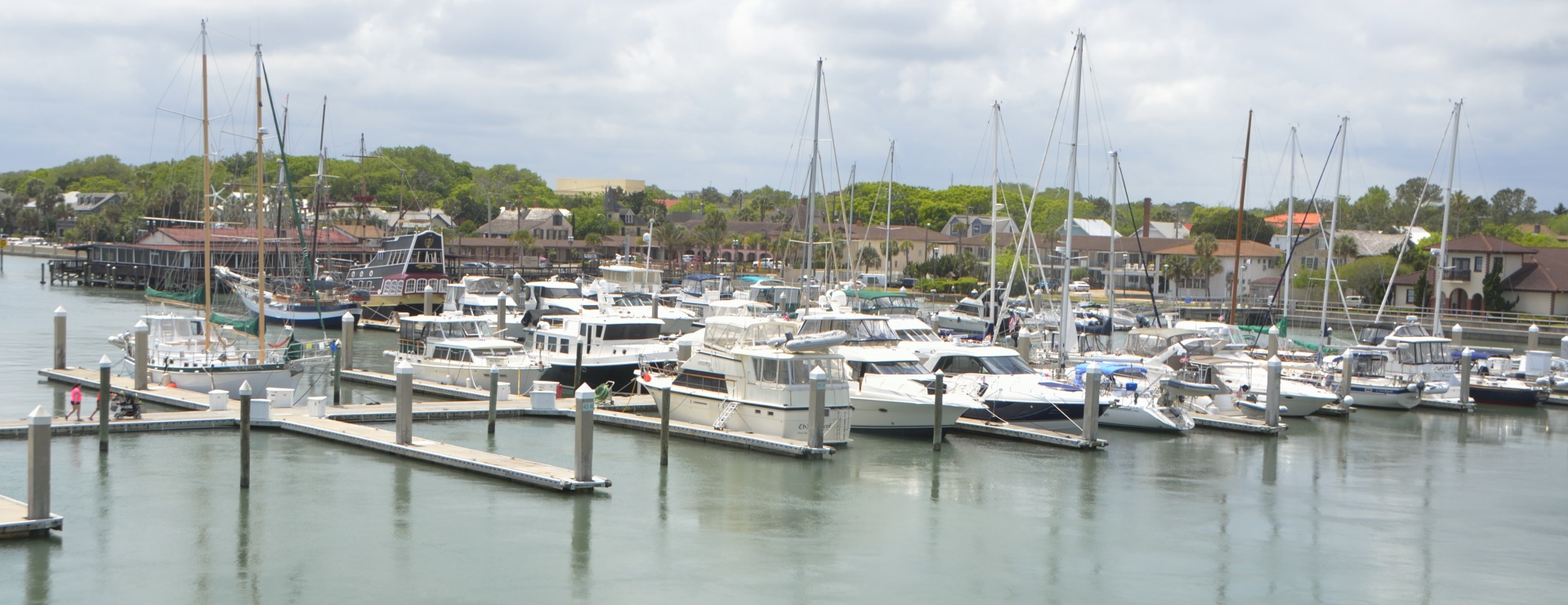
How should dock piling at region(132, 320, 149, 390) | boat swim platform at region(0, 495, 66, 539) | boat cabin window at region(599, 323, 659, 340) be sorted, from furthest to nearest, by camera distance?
Answer: boat cabin window at region(599, 323, 659, 340) → dock piling at region(132, 320, 149, 390) → boat swim platform at region(0, 495, 66, 539)

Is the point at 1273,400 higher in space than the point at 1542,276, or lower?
lower

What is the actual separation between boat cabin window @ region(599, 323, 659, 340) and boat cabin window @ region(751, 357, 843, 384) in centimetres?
1036

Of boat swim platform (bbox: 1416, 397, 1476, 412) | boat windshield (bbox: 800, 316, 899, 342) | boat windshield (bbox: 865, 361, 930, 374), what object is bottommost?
boat swim platform (bbox: 1416, 397, 1476, 412)

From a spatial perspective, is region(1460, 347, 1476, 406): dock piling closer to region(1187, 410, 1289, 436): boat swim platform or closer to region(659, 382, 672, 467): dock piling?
region(1187, 410, 1289, 436): boat swim platform

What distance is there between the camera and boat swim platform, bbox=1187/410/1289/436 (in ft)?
114

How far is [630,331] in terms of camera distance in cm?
3947

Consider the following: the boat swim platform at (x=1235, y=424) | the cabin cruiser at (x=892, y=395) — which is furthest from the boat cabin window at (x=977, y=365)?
the boat swim platform at (x=1235, y=424)

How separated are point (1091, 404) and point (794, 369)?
7.41 m

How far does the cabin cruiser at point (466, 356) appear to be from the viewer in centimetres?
3706

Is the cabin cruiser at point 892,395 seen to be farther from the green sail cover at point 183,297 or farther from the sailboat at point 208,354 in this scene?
the green sail cover at point 183,297

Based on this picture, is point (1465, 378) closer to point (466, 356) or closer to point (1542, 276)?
point (466, 356)

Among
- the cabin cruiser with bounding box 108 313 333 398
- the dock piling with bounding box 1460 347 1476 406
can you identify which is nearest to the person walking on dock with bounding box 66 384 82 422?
the cabin cruiser with bounding box 108 313 333 398

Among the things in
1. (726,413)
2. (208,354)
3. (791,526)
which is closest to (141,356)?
(208,354)

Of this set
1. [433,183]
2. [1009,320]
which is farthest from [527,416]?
[433,183]
